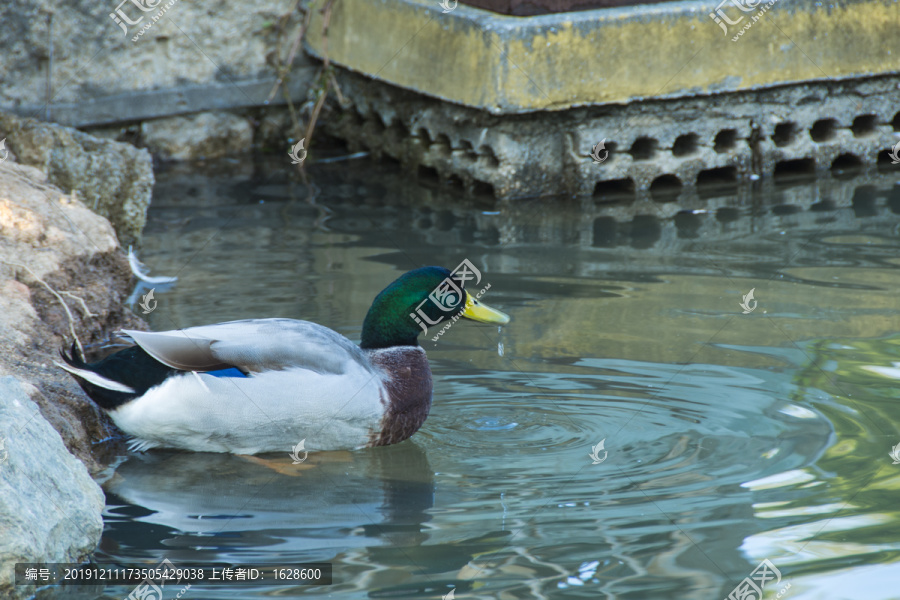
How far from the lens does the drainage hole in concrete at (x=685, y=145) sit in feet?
23.9

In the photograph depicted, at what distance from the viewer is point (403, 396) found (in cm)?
402

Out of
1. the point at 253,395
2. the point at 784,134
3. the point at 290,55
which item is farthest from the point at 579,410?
the point at 290,55

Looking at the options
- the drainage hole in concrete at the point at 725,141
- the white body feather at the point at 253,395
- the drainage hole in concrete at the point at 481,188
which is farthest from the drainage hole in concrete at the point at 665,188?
the white body feather at the point at 253,395

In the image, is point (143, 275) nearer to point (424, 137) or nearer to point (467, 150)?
point (467, 150)

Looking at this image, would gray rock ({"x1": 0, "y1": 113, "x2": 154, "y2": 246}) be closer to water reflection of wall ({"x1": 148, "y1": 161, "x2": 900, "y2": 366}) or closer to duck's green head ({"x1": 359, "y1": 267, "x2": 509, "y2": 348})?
water reflection of wall ({"x1": 148, "y1": 161, "x2": 900, "y2": 366})

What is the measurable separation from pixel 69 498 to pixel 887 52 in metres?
6.13

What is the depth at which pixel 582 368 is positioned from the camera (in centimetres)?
461

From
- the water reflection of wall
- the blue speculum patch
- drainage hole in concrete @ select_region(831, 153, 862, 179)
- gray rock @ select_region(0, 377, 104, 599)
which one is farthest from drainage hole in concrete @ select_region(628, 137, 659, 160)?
gray rock @ select_region(0, 377, 104, 599)

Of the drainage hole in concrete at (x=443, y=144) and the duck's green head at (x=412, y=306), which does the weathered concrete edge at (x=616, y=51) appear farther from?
the duck's green head at (x=412, y=306)

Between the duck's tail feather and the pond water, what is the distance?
9.8 inches

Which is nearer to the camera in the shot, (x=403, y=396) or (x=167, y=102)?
(x=403, y=396)

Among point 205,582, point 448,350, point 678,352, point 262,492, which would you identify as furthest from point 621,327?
point 205,582

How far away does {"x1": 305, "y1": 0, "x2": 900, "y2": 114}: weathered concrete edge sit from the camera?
21.7 ft

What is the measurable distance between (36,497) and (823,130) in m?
6.21
